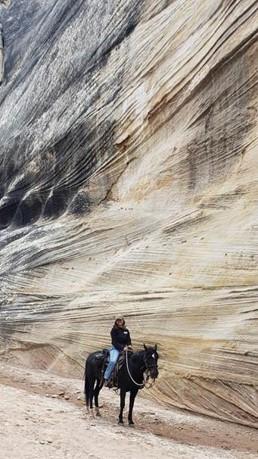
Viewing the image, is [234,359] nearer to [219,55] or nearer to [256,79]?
[256,79]

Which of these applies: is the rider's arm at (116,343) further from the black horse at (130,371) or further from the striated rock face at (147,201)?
the striated rock face at (147,201)

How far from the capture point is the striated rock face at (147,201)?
12156 millimetres

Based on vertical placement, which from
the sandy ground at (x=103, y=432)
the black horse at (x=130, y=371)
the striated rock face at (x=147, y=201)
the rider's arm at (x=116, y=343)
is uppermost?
the striated rock face at (x=147, y=201)

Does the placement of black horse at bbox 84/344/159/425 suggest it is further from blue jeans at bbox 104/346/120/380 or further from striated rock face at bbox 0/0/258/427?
striated rock face at bbox 0/0/258/427

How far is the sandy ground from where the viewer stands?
854cm

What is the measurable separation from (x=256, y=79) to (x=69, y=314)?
6.56 meters

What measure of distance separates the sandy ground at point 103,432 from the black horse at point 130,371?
51 centimetres

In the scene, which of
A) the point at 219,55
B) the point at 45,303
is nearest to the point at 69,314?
the point at 45,303

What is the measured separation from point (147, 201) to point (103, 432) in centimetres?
634

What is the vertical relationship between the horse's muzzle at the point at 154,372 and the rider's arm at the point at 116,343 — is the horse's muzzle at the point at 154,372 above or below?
below

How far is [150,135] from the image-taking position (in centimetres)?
1534

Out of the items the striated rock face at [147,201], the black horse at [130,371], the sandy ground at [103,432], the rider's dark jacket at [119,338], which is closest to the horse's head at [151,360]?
the black horse at [130,371]

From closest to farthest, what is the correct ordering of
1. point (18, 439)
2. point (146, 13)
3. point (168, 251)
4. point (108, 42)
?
point (18, 439), point (168, 251), point (146, 13), point (108, 42)

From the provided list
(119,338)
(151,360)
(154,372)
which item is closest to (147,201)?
(119,338)
